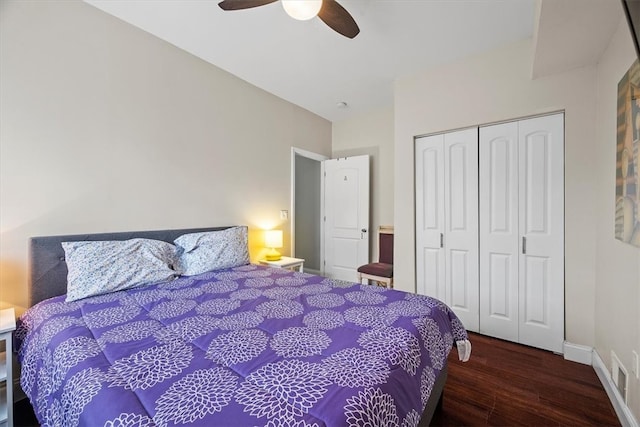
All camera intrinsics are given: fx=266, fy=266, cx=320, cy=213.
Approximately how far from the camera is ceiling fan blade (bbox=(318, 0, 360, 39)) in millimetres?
1681

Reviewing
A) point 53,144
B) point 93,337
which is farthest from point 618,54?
point 53,144

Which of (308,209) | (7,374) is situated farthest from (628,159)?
(308,209)

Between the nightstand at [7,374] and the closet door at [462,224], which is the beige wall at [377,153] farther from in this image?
the nightstand at [7,374]

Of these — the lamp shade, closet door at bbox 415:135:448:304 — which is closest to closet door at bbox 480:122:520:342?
closet door at bbox 415:135:448:304

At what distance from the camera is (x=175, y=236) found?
2.45m

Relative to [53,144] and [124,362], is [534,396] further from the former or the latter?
[53,144]

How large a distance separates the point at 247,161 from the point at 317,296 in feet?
6.79

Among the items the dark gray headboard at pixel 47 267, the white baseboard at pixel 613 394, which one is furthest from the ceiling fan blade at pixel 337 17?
the white baseboard at pixel 613 394

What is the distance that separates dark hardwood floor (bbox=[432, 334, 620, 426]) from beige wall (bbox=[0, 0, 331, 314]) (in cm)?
259

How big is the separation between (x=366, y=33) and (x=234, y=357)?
101 inches

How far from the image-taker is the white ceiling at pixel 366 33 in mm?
1884

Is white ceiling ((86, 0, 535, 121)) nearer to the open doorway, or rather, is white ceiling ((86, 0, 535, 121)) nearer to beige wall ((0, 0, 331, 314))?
beige wall ((0, 0, 331, 314))

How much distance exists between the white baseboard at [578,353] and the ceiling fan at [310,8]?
9.91 ft

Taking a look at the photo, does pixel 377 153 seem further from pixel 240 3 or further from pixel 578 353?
pixel 578 353
